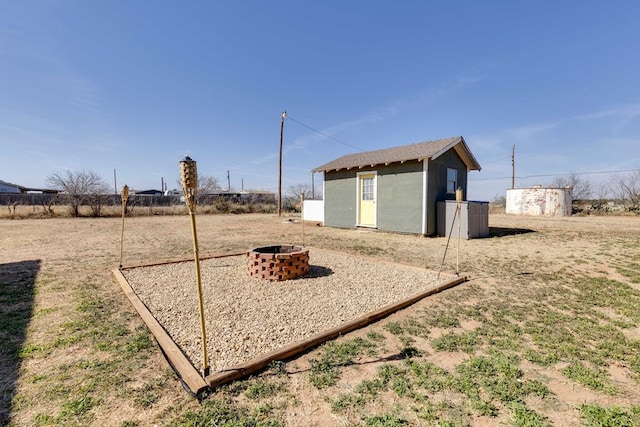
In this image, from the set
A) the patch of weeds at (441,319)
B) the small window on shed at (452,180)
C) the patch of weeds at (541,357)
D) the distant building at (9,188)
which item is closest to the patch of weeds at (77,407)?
the patch of weeds at (441,319)

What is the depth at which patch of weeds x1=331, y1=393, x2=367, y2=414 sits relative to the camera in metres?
1.92

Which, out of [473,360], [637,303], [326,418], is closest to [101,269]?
[326,418]

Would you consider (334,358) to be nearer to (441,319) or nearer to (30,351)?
(441,319)

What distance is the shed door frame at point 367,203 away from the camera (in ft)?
38.0

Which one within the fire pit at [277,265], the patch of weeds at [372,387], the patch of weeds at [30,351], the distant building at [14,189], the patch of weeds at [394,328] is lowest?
the patch of weeds at [372,387]

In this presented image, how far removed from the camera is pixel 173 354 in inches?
97.1

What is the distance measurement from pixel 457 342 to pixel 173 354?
8.69ft

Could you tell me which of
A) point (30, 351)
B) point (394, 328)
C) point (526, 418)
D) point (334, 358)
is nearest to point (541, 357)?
point (526, 418)

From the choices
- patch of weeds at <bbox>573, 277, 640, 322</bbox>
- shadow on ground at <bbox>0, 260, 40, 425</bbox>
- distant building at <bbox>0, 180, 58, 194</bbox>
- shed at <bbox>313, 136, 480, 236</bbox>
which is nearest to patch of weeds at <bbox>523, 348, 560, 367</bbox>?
patch of weeds at <bbox>573, 277, 640, 322</bbox>

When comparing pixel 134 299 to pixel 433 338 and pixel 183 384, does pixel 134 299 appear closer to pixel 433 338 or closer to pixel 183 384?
pixel 183 384

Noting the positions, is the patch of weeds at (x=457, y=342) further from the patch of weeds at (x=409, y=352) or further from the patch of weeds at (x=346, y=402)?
the patch of weeds at (x=346, y=402)

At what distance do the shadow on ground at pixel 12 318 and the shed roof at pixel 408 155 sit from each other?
9921mm

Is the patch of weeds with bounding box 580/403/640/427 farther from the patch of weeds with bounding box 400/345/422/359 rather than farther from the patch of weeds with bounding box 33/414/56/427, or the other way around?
the patch of weeds with bounding box 33/414/56/427

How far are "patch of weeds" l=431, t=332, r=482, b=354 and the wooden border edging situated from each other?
727 millimetres
